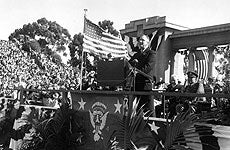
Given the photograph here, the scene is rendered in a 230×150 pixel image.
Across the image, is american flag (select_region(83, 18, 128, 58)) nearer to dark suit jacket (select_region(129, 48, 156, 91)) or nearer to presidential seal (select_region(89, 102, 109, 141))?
dark suit jacket (select_region(129, 48, 156, 91))

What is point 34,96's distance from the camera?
9.34 meters

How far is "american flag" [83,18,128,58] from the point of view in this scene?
6719 mm

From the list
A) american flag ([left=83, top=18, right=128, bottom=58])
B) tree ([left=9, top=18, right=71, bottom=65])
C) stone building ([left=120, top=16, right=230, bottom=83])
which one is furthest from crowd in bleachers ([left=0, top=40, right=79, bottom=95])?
tree ([left=9, top=18, right=71, bottom=65])

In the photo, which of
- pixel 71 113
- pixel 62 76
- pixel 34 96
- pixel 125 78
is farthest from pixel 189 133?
pixel 62 76

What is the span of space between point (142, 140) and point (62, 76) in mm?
10233

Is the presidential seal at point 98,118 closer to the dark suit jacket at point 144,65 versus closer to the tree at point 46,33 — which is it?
the dark suit jacket at point 144,65

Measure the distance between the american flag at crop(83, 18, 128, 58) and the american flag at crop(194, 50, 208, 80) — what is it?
6161 mm

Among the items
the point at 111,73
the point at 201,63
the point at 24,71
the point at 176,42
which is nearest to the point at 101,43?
the point at 111,73

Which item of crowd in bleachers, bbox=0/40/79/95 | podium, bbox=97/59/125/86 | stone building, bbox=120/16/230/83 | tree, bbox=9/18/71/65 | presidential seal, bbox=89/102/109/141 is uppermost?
tree, bbox=9/18/71/65

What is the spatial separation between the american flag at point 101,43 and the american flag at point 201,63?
243 inches

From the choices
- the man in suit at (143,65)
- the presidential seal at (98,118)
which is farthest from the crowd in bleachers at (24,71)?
the presidential seal at (98,118)

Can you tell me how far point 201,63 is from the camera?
1285 cm

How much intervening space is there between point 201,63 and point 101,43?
22.8ft

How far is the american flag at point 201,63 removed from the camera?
12.5 metres
